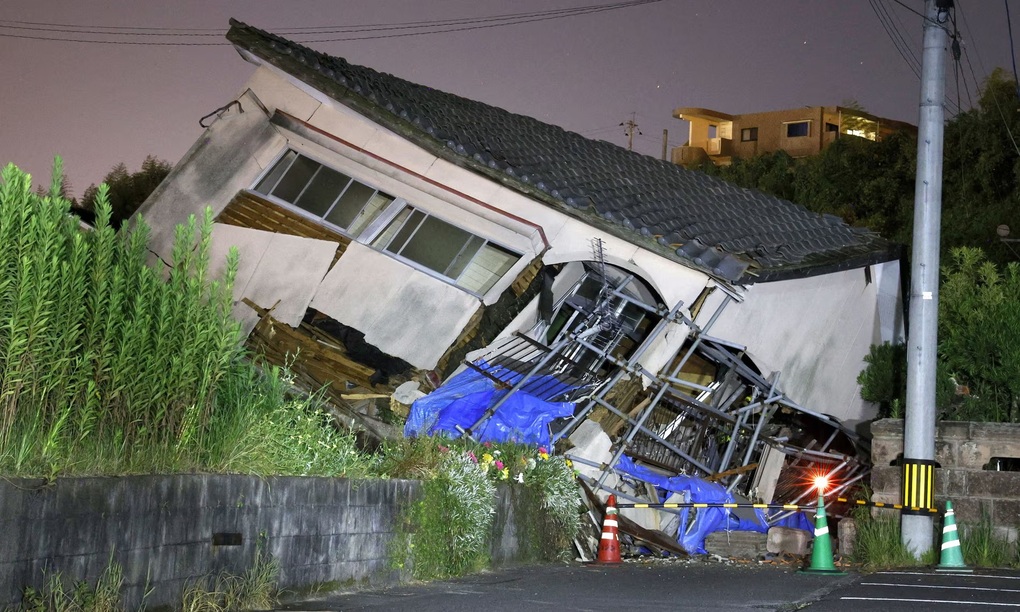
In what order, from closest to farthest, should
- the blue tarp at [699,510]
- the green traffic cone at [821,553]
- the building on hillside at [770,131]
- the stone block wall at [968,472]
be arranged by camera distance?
the green traffic cone at [821,553] < the stone block wall at [968,472] < the blue tarp at [699,510] < the building on hillside at [770,131]

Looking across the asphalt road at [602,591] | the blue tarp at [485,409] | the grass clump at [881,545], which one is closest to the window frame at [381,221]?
the blue tarp at [485,409]

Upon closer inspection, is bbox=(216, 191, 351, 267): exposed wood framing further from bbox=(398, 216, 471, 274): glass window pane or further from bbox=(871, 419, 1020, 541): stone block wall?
bbox=(871, 419, 1020, 541): stone block wall

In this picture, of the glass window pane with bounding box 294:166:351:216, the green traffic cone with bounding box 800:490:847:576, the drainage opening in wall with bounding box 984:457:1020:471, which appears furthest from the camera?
the glass window pane with bounding box 294:166:351:216

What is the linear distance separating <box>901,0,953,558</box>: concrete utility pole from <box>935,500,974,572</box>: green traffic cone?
357 millimetres

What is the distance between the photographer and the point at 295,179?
18.2 metres

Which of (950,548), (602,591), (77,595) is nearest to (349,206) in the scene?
(602,591)

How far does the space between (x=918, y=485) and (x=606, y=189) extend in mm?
7252

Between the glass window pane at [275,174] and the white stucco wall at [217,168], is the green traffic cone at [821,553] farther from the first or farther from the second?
the white stucco wall at [217,168]

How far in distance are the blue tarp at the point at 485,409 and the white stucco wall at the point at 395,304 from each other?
32.3 inches

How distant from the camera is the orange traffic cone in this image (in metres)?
14.1

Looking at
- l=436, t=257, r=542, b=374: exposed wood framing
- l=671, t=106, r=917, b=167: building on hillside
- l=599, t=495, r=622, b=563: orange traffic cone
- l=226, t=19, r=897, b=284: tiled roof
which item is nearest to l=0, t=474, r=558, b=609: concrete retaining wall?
l=599, t=495, r=622, b=563: orange traffic cone

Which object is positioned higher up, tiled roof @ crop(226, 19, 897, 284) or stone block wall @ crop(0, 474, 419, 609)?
tiled roof @ crop(226, 19, 897, 284)

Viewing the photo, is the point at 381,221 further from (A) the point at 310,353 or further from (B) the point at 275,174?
(A) the point at 310,353

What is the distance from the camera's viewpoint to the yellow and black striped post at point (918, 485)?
44.5ft
